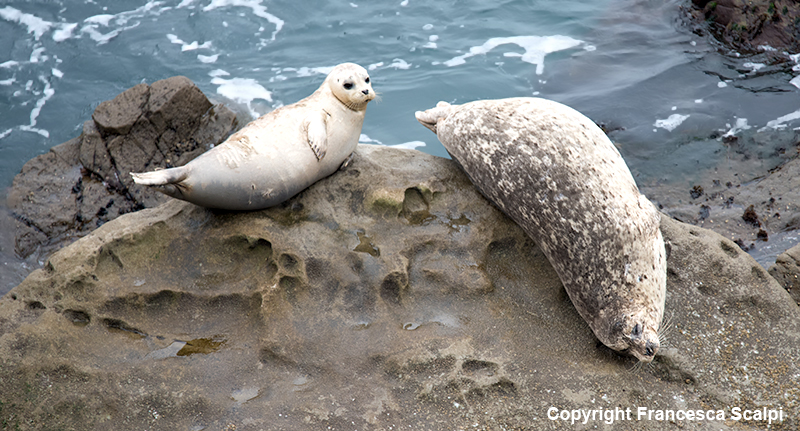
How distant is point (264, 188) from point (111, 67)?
5.92 metres

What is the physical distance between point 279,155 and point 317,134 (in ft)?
1.24

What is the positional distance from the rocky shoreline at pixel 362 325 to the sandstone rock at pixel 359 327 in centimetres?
1

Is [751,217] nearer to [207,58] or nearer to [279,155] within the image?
[279,155]

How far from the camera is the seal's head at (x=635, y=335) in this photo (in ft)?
13.1

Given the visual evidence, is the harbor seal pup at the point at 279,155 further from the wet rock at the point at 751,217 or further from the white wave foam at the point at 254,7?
the white wave foam at the point at 254,7

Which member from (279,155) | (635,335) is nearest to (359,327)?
(279,155)

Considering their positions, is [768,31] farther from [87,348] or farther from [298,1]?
[87,348]

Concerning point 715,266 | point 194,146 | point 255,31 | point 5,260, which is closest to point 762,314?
point 715,266

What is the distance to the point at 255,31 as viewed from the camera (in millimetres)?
9781

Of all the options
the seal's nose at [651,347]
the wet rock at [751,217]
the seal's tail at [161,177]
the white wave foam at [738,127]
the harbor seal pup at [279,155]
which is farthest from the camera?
the white wave foam at [738,127]

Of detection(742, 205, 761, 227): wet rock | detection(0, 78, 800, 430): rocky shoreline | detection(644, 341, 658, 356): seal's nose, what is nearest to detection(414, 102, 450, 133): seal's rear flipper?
detection(0, 78, 800, 430): rocky shoreline

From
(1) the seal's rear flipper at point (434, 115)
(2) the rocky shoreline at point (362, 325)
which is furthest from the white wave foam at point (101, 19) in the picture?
(1) the seal's rear flipper at point (434, 115)

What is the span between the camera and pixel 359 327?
4.26m

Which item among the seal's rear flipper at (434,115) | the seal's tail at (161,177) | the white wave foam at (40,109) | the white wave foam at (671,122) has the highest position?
the seal's rear flipper at (434,115)
